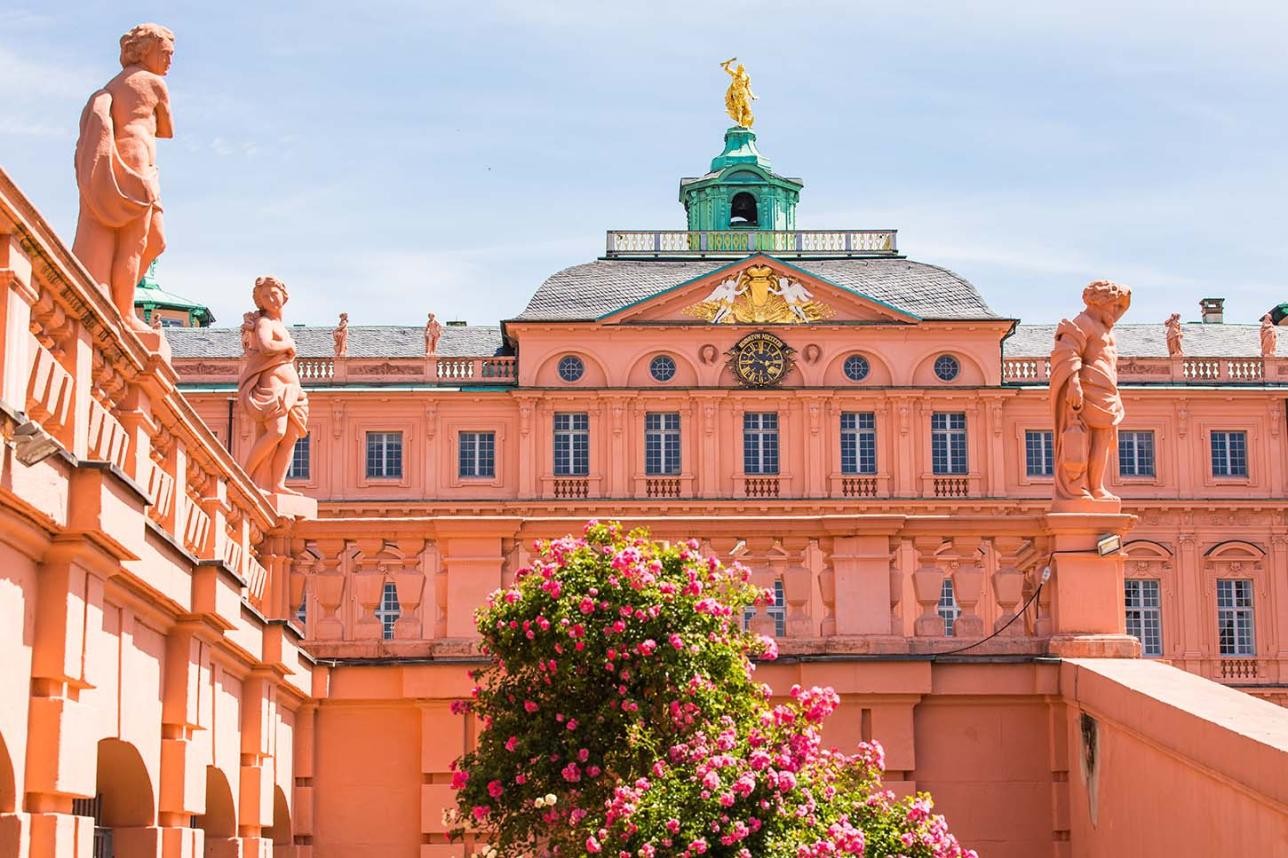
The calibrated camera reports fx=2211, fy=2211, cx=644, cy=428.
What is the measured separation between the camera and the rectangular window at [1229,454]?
69938 millimetres

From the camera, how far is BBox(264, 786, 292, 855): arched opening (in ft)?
52.3

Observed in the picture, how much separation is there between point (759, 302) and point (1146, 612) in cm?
1558

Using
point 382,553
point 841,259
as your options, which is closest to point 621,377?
point 841,259

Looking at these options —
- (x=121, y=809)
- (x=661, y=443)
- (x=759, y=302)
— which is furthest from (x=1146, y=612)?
(x=121, y=809)

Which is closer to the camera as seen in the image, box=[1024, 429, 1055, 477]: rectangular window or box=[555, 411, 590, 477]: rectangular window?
box=[1024, 429, 1055, 477]: rectangular window

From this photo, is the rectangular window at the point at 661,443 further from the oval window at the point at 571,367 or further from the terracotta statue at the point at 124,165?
the terracotta statue at the point at 124,165

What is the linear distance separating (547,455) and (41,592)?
5972 cm

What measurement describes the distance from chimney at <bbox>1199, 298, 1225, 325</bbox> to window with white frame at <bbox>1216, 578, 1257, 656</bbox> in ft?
43.2

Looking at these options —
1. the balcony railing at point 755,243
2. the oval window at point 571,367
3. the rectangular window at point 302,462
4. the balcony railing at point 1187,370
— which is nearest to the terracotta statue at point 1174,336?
the balcony railing at point 1187,370

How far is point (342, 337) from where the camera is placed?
72.1 meters

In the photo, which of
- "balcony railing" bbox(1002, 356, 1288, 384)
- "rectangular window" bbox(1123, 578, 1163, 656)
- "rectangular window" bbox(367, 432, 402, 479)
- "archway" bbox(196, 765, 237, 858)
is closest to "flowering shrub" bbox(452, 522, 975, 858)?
"archway" bbox(196, 765, 237, 858)

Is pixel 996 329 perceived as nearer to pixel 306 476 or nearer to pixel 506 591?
pixel 306 476

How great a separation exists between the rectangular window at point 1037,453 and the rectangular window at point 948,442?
1.99m

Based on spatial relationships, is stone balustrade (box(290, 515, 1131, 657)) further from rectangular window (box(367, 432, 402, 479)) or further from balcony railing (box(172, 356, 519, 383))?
balcony railing (box(172, 356, 519, 383))
